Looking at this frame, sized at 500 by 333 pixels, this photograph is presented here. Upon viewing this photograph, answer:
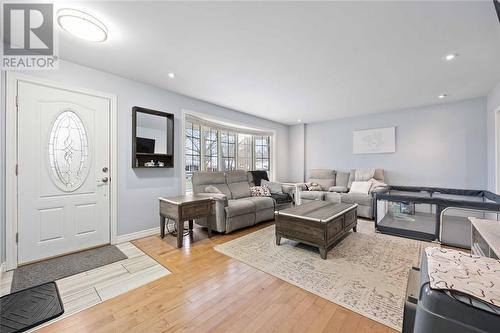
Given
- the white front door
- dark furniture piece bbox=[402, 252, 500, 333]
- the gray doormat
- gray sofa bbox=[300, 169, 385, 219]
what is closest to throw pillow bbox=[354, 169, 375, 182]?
gray sofa bbox=[300, 169, 385, 219]

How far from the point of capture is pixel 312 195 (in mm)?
5062

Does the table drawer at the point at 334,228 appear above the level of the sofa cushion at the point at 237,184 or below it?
below

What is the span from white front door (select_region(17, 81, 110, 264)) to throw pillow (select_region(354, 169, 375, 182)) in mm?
5205

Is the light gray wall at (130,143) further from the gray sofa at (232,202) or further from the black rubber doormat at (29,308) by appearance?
the black rubber doormat at (29,308)

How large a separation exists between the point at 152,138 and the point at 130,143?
0.34 metres

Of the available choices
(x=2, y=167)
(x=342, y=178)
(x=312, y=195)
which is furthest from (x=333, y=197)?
(x=2, y=167)

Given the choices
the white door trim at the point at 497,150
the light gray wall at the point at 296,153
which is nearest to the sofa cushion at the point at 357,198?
the white door trim at the point at 497,150

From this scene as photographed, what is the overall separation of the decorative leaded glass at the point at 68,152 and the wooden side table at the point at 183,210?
1.11 meters

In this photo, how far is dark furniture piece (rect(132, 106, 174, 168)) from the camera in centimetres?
322

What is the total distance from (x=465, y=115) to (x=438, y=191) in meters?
1.61

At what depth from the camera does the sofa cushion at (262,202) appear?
385 centimetres

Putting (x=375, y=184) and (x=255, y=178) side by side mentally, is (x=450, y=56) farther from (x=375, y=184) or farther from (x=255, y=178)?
(x=255, y=178)

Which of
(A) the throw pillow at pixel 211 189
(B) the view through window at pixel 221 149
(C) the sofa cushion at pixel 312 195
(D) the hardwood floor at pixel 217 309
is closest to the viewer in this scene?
(D) the hardwood floor at pixel 217 309

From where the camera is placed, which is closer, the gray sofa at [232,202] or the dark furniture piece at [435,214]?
the dark furniture piece at [435,214]
